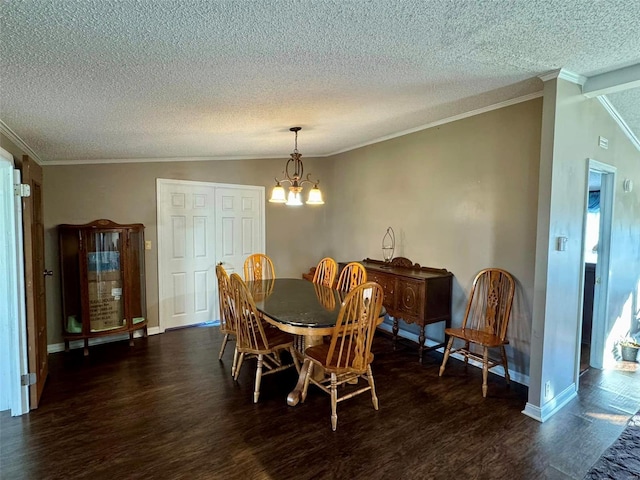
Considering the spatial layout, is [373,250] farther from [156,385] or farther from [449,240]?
[156,385]

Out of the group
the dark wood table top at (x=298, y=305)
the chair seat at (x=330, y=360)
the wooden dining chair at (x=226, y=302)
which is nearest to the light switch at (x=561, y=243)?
the dark wood table top at (x=298, y=305)

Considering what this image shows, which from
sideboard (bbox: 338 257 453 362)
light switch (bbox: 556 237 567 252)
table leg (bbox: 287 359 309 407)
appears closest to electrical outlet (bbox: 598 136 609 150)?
light switch (bbox: 556 237 567 252)

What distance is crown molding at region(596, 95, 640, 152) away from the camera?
9.46 ft

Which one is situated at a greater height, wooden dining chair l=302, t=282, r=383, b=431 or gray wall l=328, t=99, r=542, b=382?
gray wall l=328, t=99, r=542, b=382

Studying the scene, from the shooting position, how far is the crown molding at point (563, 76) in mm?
2365

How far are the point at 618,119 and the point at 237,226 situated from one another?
4435mm

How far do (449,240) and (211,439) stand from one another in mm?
2871

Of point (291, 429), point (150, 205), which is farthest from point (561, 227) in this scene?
point (150, 205)

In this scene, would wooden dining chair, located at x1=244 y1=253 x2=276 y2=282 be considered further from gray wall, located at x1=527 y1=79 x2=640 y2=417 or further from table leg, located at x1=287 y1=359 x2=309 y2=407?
gray wall, located at x1=527 y1=79 x2=640 y2=417

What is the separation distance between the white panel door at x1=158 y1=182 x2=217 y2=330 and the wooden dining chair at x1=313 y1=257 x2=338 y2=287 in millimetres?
1605

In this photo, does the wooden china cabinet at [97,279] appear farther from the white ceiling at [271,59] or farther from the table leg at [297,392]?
the table leg at [297,392]

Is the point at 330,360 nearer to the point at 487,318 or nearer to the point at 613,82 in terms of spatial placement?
the point at 487,318

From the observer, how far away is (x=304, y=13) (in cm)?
143

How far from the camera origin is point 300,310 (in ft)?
9.09
